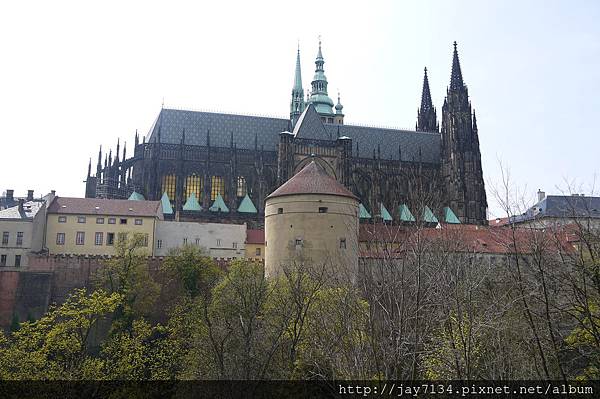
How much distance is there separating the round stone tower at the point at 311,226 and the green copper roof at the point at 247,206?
26.9 metres

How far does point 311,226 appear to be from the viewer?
3712cm

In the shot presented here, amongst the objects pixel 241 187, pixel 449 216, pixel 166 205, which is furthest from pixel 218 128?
pixel 449 216

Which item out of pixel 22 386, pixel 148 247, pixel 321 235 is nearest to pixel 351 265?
pixel 321 235

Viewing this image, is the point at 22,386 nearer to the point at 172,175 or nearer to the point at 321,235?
the point at 321,235

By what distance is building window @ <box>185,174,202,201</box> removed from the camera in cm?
6825

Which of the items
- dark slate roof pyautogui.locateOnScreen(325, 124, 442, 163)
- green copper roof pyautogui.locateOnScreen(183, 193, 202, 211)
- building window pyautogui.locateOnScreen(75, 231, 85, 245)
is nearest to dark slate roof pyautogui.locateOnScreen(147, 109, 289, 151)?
dark slate roof pyautogui.locateOnScreen(325, 124, 442, 163)

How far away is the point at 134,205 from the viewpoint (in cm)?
5394

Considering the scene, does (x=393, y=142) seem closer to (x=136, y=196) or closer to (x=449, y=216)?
(x=449, y=216)

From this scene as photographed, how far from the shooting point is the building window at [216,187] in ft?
227

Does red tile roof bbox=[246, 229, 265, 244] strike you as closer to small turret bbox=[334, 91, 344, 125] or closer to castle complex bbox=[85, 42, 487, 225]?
castle complex bbox=[85, 42, 487, 225]

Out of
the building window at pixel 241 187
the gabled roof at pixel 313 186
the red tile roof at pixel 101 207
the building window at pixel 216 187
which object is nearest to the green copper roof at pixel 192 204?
the building window at pixel 216 187

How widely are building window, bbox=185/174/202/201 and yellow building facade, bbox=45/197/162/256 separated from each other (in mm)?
15254

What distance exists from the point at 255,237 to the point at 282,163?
10.7 m

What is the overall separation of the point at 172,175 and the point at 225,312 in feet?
126
